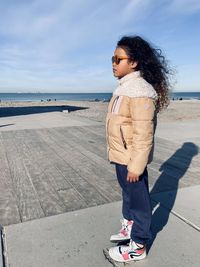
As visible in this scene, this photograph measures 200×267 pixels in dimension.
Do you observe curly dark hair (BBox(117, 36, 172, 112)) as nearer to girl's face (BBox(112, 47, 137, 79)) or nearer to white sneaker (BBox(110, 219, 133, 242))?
girl's face (BBox(112, 47, 137, 79))

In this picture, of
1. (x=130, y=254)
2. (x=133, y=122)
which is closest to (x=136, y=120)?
(x=133, y=122)

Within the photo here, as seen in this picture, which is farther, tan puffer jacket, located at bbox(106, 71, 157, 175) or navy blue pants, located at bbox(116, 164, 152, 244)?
navy blue pants, located at bbox(116, 164, 152, 244)

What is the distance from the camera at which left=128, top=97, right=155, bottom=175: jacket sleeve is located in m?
2.25

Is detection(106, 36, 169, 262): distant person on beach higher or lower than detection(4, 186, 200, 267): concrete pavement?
higher

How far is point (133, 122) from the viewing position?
230 centimetres

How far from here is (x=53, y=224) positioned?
3.19 meters

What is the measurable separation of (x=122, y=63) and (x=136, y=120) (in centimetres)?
58

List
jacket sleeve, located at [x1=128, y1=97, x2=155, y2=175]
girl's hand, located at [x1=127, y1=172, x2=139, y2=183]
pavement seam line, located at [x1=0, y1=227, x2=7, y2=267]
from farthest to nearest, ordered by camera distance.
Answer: pavement seam line, located at [x1=0, y1=227, x2=7, y2=267], girl's hand, located at [x1=127, y1=172, x2=139, y2=183], jacket sleeve, located at [x1=128, y1=97, x2=155, y2=175]

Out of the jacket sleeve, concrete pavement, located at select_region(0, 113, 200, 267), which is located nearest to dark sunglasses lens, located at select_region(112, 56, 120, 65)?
the jacket sleeve

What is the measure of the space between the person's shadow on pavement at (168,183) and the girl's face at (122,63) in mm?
A: 1782

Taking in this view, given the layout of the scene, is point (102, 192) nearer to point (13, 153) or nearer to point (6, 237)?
point (6, 237)

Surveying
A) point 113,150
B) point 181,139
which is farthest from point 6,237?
point 181,139

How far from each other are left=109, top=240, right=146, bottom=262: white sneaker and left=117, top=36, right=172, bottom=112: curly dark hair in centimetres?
133

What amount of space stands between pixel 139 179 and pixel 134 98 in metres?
0.75
